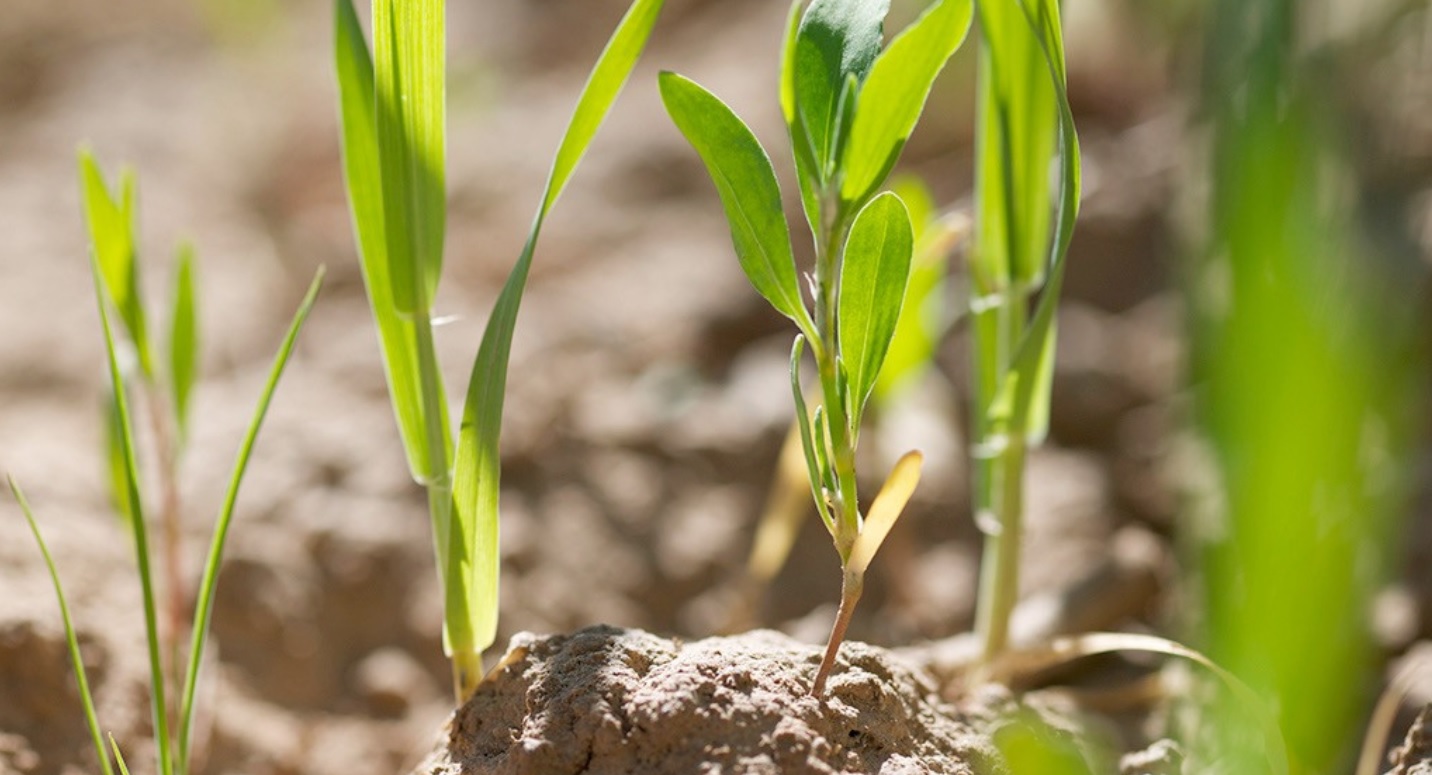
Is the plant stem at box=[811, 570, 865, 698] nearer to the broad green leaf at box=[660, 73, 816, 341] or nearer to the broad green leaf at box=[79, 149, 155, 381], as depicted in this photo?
the broad green leaf at box=[660, 73, 816, 341]

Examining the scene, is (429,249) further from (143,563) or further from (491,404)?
(143,563)

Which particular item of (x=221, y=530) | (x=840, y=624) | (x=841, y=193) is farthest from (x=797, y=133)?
(x=221, y=530)

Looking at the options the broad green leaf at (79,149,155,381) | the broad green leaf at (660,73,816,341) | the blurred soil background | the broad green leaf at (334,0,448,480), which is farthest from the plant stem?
the broad green leaf at (79,149,155,381)

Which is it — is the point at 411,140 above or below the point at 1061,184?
above

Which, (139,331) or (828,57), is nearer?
(828,57)

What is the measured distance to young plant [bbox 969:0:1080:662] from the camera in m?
0.98

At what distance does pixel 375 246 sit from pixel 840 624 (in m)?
0.39

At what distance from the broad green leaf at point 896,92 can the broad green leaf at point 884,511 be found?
0.16 metres

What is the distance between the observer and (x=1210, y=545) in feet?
1.90

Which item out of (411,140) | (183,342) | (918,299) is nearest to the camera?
(411,140)

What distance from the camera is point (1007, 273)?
1.02 m

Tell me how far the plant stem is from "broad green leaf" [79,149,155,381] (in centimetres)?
64

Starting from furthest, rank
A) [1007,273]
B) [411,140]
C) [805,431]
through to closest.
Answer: [1007,273] → [411,140] → [805,431]

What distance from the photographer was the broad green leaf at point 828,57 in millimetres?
754
